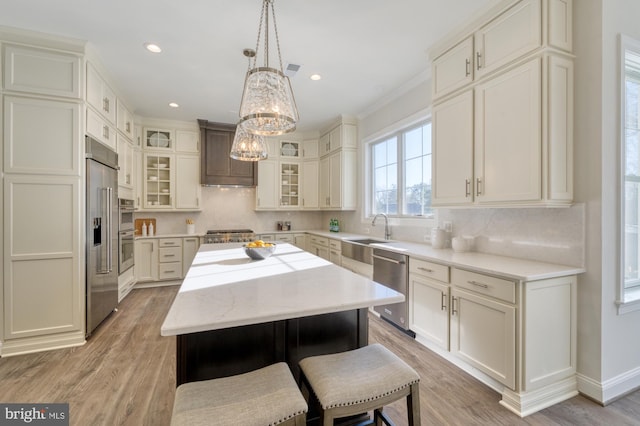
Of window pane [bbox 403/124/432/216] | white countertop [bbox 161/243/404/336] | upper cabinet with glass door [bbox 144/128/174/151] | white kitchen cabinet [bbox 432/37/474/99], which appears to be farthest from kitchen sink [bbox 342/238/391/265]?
upper cabinet with glass door [bbox 144/128/174/151]

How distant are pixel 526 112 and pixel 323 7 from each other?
1.68m

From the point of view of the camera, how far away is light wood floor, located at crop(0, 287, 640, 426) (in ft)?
5.85

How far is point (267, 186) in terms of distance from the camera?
555 cm

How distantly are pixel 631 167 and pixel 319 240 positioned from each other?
3.79m

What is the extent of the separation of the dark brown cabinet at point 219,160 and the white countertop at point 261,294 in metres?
3.26

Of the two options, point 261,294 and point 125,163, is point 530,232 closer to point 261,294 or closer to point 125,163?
point 261,294

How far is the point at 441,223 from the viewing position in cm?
317

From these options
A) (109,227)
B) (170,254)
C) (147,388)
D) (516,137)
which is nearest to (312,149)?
(170,254)

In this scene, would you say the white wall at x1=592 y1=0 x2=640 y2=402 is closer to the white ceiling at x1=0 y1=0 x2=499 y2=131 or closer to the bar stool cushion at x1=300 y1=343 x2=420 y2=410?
the white ceiling at x1=0 y1=0 x2=499 y2=131

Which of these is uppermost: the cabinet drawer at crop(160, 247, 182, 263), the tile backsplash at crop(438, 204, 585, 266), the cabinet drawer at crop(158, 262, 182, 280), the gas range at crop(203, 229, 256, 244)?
the tile backsplash at crop(438, 204, 585, 266)

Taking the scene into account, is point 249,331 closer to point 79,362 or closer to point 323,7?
point 79,362

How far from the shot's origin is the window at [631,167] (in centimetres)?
199

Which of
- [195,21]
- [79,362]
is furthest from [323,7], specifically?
[79,362]

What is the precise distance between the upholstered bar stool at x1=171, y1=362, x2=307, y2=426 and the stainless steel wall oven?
3387mm
